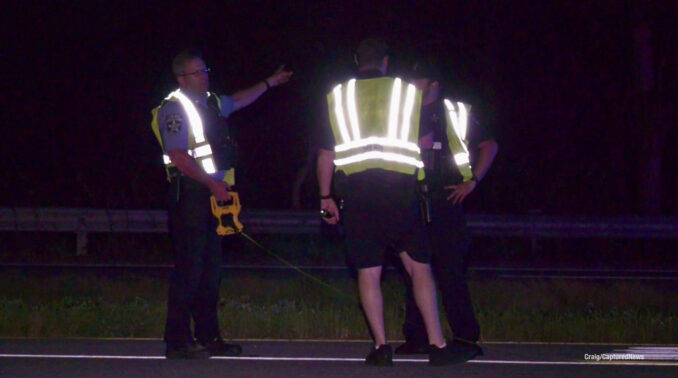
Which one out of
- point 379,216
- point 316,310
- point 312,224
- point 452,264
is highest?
point 379,216

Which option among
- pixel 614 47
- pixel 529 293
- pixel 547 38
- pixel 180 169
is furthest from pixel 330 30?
pixel 180 169

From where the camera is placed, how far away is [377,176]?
7297 millimetres

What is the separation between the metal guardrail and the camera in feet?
56.9

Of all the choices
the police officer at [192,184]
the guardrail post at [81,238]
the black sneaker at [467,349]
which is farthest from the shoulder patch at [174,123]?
the guardrail post at [81,238]

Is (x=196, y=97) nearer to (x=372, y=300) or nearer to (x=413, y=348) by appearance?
(x=372, y=300)

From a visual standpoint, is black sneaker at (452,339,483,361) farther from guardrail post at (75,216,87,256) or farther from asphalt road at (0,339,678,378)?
guardrail post at (75,216,87,256)

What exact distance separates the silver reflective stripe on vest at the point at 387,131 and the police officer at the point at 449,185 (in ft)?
1.09

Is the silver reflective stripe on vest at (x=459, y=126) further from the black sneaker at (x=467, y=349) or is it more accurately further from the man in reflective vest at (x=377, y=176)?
the black sneaker at (x=467, y=349)

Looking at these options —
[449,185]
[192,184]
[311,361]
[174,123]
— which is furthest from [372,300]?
[174,123]

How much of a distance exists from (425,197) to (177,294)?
1.70m

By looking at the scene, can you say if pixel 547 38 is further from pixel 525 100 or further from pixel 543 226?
pixel 543 226

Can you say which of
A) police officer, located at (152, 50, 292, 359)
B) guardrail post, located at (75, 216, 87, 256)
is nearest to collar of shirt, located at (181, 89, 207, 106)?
police officer, located at (152, 50, 292, 359)

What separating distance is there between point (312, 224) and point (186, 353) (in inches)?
389

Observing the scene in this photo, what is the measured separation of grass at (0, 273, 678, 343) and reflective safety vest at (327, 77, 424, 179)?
6.54 ft
